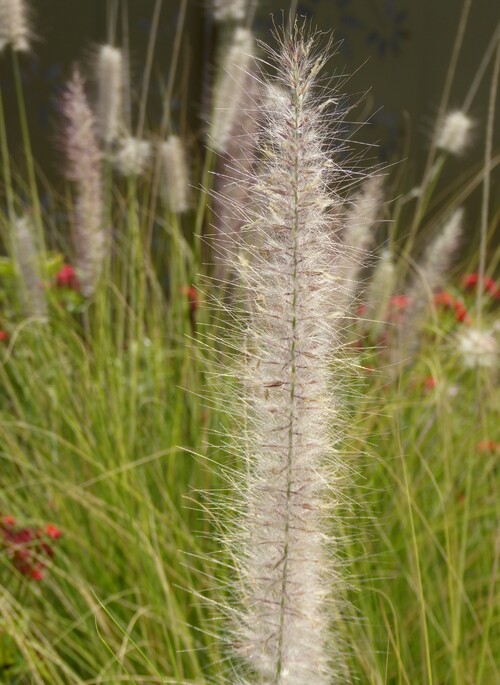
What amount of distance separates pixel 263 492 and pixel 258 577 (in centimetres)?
11

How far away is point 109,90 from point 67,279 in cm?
112

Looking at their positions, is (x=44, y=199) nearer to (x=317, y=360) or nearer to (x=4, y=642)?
(x=4, y=642)

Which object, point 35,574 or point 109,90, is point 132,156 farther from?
point 35,574

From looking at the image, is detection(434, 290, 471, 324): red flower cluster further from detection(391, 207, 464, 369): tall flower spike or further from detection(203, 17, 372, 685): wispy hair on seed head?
detection(203, 17, 372, 685): wispy hair on seed head

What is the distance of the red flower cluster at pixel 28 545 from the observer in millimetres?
2160

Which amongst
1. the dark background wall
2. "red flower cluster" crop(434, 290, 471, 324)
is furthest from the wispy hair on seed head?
the dark background wall

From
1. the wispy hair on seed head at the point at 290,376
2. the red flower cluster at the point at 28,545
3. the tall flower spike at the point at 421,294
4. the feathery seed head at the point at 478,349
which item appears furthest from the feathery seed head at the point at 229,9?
the wispy hair on seed head at the point at 290,376

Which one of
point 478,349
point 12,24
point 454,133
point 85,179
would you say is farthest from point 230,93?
point 478,349

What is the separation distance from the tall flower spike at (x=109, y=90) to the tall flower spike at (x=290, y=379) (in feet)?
5.25

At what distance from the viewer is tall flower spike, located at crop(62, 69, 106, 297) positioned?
242 centimetres

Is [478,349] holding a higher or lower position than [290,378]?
lower

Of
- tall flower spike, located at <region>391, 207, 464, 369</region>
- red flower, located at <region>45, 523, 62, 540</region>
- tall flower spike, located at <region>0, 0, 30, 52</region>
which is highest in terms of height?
tall flower spike, located at <region>0, 0, 30, 52</region>

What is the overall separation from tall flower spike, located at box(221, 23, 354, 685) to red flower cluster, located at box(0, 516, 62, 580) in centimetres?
104

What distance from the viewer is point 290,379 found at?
3.34 feet
